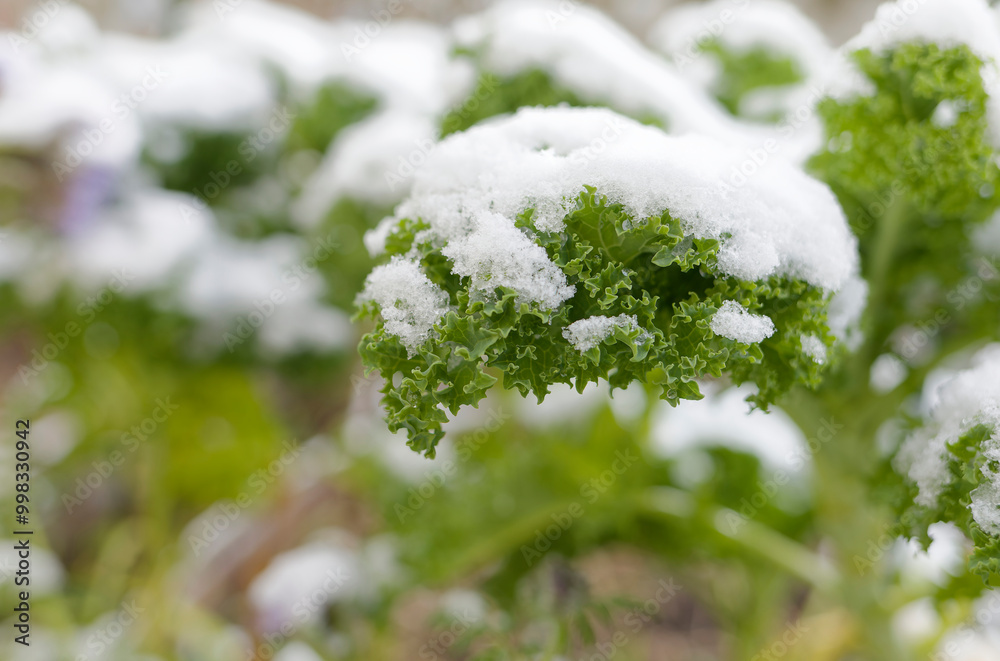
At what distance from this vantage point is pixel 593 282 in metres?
0.49

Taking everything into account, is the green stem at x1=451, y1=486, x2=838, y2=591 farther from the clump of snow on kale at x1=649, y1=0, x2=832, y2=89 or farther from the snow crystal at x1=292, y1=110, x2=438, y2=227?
the clump of snow on kale at x1=649, y1=0, x2=832, y2=89

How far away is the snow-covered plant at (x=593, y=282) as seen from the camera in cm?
49

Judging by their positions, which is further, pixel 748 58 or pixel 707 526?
pixel 748 58

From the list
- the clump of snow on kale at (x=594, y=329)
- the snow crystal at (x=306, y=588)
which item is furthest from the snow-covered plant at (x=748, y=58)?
the snow crystal at (x=306, y=588)

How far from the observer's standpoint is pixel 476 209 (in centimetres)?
52

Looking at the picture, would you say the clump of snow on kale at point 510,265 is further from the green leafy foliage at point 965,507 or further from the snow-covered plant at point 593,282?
the green leafy foliage at point 965,507

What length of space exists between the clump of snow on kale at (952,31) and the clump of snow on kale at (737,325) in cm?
32

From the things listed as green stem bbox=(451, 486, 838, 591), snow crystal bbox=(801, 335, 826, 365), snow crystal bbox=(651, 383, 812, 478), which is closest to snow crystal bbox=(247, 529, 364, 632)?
green stem bbox=(451, 486, 838, 591)

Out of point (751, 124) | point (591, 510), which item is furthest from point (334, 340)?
point (751, 124)

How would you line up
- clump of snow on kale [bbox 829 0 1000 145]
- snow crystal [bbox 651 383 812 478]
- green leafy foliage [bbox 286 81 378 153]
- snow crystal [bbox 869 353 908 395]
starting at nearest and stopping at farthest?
1. clump of snow on kale [bbox 829 0 1000 145]
2. snow crystal [bbox 869 353 908 395]
3. snow crystal [bbox 651 383 812 478]
4. green leafy foliage [bbox 286 81 378 153]

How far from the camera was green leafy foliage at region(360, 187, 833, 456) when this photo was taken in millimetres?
488

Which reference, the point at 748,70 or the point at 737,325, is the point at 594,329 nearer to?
the point at 737,325

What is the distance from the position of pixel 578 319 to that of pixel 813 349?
0.19m

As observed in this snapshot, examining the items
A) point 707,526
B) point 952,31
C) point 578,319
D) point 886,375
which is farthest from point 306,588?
point 952,31
